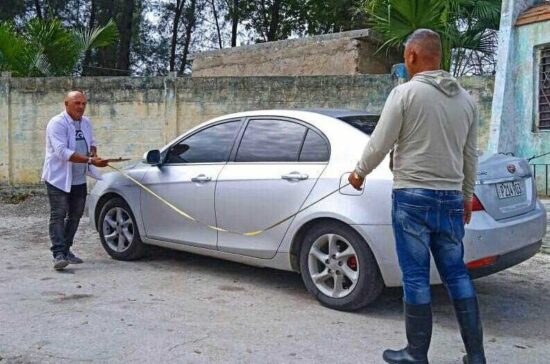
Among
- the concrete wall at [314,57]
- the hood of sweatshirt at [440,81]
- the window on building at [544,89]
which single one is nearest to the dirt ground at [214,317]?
the hood of sweatshirt at [440,81]

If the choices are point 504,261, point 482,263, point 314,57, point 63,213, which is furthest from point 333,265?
point 314,57

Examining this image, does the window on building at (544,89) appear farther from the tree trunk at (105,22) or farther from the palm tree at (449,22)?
the tree trunk at (105,22)

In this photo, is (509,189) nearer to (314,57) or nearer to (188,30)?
(314,57)

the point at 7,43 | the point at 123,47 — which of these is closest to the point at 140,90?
the point at 7,43

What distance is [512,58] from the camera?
10.1 meters

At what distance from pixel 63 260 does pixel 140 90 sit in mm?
6080

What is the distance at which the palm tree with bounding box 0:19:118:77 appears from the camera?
12.7 m

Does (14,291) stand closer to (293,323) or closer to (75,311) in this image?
(75,311)

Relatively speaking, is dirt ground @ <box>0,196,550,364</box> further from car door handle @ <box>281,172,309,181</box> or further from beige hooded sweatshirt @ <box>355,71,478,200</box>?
beige hooded sweatshirt @ <box>355,71,478,200</box>

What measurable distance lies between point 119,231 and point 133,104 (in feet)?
18.3

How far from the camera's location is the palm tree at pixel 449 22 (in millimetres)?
10547

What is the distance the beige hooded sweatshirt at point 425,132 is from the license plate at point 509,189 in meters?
1.10

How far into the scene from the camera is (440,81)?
10.9 feet

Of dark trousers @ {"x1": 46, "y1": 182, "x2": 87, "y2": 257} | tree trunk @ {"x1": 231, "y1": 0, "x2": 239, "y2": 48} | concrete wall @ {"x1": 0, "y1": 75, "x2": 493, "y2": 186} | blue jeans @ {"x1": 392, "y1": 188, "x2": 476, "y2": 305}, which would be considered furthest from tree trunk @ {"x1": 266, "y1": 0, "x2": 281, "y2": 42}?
blue jeans @ {"x1": 392, "y1": 188, "x2": 476, "y2": 305}
